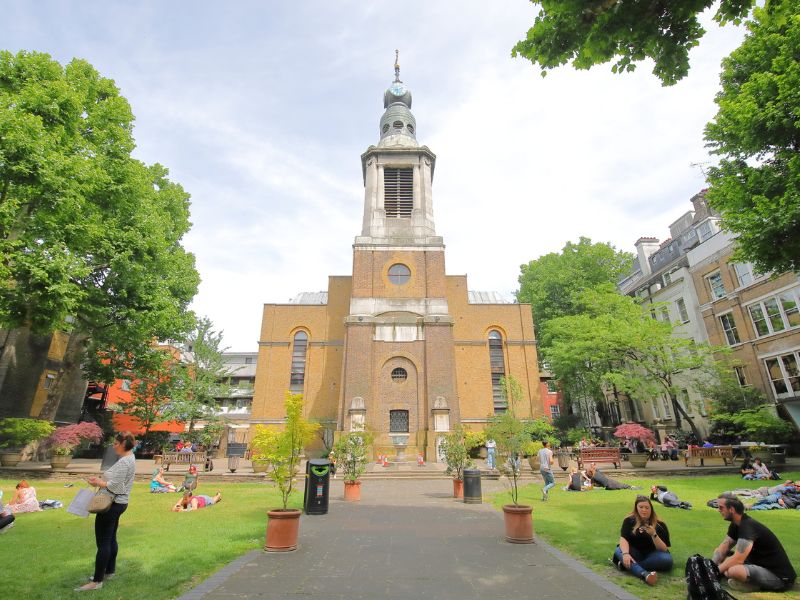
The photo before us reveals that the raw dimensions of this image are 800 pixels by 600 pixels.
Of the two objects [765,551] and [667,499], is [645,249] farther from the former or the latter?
[765,551]

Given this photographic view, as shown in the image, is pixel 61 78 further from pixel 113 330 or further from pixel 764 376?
pixel 764 376

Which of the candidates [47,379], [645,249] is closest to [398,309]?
[645,249]

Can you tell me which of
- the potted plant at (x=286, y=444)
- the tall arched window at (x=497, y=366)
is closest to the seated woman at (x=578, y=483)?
the potted plant at (x=286, y=444)

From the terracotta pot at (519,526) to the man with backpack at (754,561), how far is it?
2.65 meters

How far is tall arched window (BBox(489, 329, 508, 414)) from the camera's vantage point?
30.6 metres

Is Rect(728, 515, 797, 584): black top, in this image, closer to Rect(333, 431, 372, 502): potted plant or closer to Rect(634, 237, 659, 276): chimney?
Rect(333, 431, 372, 502): potted plant

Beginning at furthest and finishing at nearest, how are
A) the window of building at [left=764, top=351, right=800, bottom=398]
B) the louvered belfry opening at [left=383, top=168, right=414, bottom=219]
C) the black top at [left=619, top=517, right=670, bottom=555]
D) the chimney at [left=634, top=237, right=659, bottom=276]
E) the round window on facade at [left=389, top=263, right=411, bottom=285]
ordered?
the chimney at [left=634, top=237, right=659, bottom=276] → the louvered belfry opening at [left=383, top=168, right=414, bottom=219] → the round window on facade at [left=389, top=263, right=411, bottom=285] → the window of building at [left=764, top=351, right=800, bottom=398] → the black top at [left=619, top=517, right=670, bottom=555]

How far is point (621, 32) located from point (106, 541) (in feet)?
27.8

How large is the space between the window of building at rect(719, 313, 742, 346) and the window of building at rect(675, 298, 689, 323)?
2.45m

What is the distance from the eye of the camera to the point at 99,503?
5.06 metres

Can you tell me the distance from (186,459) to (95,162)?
41.0 feet

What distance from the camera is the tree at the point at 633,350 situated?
22089mm

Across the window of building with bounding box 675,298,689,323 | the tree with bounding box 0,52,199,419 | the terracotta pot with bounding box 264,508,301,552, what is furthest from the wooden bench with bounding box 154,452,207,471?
the window of building with bounding box 675,298,689,323

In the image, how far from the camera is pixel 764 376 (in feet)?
71.5
